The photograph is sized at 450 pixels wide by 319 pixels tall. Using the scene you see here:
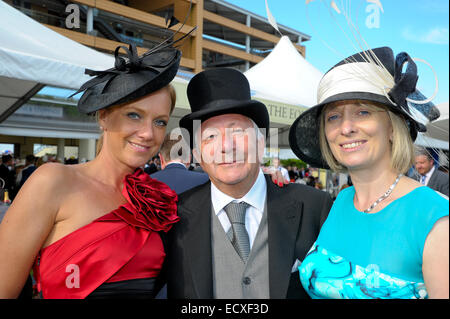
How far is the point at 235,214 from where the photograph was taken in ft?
5.10

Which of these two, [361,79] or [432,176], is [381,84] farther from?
[432,176]

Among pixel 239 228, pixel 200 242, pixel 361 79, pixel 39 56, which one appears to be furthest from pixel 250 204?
pixel 39 56

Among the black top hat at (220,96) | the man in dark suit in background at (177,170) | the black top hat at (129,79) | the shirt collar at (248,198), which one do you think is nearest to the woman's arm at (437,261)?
the shirt collar at (248,198)

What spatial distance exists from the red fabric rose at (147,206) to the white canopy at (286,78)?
3360mm

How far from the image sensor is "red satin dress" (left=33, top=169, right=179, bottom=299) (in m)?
1.32

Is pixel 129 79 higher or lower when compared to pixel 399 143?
higher

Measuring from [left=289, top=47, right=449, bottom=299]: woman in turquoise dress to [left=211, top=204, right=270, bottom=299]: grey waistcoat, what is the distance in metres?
0.17

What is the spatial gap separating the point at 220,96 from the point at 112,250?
2.82 ft

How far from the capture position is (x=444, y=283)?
91cm

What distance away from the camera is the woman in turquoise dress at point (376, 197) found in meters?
1.06

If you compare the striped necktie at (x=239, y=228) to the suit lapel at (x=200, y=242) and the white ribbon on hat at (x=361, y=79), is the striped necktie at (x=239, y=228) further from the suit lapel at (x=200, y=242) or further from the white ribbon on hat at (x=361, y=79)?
the white ribbon on hat at (x=361, y=79)

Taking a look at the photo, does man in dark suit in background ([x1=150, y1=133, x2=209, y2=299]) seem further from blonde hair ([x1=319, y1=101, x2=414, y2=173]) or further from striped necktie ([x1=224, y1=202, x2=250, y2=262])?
blonde hair ([x1=319, y1=101, x2=414, y2=173])
